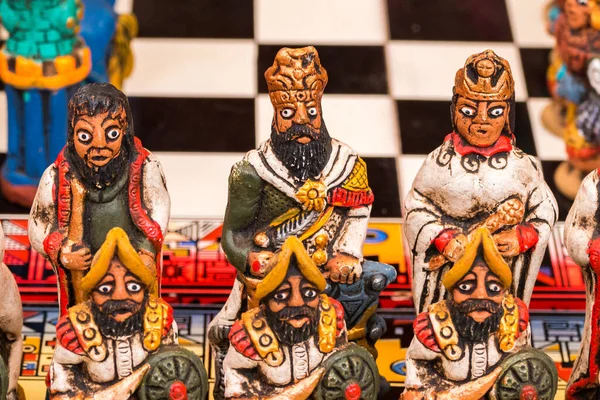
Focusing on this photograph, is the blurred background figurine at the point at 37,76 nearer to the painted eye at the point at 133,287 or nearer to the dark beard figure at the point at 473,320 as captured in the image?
the painted eye at the point at 133,287

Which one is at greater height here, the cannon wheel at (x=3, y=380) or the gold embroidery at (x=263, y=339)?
the gold embroidery at (x=263, y=339)

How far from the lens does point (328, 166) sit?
3535mm

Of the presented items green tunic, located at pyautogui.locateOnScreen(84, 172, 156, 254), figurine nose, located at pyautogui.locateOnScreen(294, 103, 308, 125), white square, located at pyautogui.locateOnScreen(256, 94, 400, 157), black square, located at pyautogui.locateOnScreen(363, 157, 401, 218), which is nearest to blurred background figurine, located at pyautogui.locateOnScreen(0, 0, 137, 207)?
white square, located at pyautogui.locateOnScreen(256, 94, 400, 157)

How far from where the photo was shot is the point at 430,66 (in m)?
5.51

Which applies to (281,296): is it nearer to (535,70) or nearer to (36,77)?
(36,77)

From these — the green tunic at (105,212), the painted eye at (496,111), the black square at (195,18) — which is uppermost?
the black square at (195,18)

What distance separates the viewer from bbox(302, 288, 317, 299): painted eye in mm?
3208


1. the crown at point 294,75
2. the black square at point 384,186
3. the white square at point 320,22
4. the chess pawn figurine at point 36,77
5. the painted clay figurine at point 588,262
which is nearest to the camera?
the crown at point 294,75

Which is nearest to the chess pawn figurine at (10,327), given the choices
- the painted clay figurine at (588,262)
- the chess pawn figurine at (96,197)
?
the chess pawn figurine at (96,197)

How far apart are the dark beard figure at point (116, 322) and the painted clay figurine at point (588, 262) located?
1086 mm

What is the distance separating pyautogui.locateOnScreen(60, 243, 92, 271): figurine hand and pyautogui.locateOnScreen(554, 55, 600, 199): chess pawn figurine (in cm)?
205

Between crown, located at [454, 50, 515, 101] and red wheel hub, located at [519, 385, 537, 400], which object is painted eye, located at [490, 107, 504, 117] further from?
red wheel hub, located at [519, 385, 537, 400]

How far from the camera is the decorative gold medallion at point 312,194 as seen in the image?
349 centimetres

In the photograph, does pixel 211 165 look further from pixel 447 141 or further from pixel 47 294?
pixel 447 141
